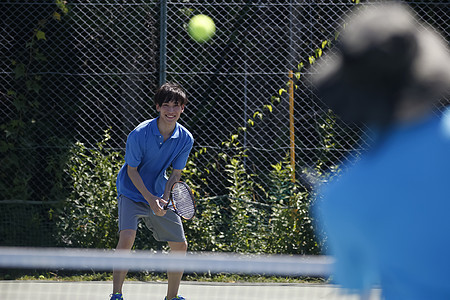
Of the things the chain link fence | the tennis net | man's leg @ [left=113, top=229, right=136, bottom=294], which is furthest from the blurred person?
the chain link fence

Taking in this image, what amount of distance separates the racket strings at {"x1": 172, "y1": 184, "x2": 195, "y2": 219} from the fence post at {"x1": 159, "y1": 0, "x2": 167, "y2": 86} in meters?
1.77

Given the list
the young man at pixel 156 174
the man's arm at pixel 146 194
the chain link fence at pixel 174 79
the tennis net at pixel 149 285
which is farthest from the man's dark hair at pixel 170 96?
the chain link fence at pixel 174 79

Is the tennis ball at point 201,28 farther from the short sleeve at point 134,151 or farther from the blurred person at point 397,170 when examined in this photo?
the blurred person at point 397,170

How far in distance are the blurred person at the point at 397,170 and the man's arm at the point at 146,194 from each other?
3.05 m

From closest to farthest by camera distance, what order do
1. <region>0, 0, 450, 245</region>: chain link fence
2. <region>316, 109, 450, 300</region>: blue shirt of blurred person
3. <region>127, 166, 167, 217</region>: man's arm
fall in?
1. <region>316, 109, 450, 300</region>: blue shirt of blurred person
2. <region>127, 166, 167, 217</region>: man's arm
3. <region>0, 0, 450, 245</region>: chain link fence

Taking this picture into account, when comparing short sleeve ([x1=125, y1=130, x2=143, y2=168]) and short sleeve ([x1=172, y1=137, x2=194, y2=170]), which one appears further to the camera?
short sleeve ([x1=172, y1=137, x2=194, y2=170])

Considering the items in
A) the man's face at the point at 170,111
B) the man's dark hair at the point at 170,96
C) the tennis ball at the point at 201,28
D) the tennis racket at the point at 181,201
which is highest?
the tennis ball at the point at 201,28

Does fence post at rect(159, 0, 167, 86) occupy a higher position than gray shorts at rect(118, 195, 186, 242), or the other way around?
fence post at rect(159, 0, 167, 86)

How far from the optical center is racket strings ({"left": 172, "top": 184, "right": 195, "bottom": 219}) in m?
4.66

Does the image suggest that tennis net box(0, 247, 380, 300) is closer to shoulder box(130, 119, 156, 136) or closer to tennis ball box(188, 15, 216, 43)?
shoulder box(130, 119, 156, 136)

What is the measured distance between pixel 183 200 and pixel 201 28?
7.54 feet

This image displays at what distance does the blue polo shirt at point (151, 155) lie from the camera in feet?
15.1

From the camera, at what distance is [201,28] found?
21.4 ft

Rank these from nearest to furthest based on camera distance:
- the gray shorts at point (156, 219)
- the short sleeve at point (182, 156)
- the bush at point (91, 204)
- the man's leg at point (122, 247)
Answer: the man's leg at point (122, 247) < the gray shorts at point (156, 219) < the short sleeve at point (182, 156) < the bush at point (91, 204)
